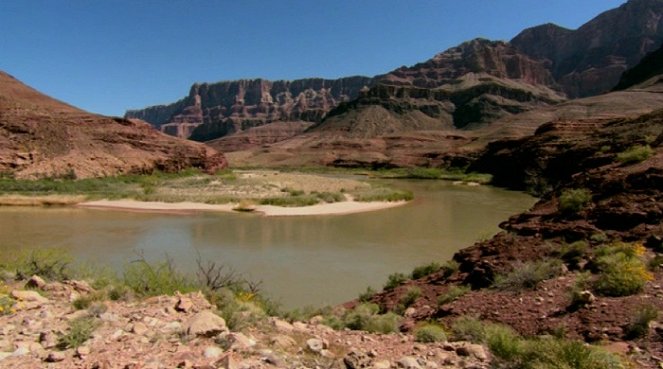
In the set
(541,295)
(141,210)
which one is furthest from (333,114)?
(541,295)

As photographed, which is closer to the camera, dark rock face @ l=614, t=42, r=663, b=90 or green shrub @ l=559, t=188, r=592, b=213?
green shrub @ l=559, t=188, r=592, b=213

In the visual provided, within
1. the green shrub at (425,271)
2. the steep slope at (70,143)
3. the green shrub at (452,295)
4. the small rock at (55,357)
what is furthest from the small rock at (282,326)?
the steep slope at (70,143)

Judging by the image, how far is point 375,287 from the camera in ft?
42.5

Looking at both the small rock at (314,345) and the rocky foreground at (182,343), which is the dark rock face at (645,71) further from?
the small rock at (314,345)

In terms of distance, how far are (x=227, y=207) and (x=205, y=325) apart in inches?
1034

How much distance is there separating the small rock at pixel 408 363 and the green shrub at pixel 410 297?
166 inches

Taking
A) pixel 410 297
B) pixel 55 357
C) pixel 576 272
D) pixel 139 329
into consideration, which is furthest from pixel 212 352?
pixel 576 272

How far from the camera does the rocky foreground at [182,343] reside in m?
4.57

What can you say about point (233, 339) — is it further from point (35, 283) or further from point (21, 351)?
point (35, 283)

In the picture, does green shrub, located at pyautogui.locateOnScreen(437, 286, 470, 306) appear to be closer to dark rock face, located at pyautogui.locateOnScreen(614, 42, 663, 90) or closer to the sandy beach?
the sandy beach

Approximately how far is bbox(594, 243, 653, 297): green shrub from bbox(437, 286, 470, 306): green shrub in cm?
226

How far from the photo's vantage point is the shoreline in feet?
97.2

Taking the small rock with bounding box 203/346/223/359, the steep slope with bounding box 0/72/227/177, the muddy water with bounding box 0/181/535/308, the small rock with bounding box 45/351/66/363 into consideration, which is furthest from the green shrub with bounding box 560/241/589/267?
the steep slope with bounding box 0/72/227/177

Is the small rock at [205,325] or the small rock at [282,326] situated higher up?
the small rock at [205,325]
